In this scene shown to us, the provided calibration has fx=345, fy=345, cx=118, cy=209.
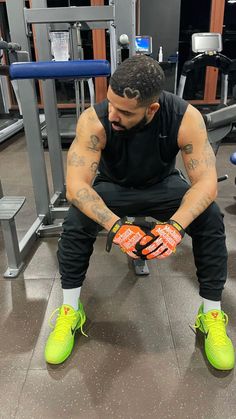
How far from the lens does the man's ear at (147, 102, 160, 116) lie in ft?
4.13

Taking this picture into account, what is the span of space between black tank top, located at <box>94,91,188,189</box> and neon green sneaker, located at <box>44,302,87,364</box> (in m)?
0.62

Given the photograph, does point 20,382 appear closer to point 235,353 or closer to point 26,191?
point 235,353

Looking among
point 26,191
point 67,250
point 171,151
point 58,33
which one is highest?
point 58,33

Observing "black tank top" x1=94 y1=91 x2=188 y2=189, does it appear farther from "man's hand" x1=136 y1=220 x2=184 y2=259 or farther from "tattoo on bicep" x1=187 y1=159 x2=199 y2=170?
"man's hand" x1=136 y1=220 x2=184 y2=259

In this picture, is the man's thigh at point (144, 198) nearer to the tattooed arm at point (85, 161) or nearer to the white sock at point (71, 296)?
the tattooed arm at point (85, 161)

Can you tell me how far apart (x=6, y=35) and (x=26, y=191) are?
378 centimetres

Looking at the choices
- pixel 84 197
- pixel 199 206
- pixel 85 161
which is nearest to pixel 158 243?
pixel 199 206

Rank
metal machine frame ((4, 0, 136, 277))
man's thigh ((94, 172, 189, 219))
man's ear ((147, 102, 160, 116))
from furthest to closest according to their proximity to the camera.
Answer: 1. metal machine frame ((4, 0, 136, 277))
2. man's thigh ((94, 172, 189, 219))
3. man's ear ((147, 102, 160, 116))

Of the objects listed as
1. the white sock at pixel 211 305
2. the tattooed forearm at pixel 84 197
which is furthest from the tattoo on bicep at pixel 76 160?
the white sock at pixel 211 305

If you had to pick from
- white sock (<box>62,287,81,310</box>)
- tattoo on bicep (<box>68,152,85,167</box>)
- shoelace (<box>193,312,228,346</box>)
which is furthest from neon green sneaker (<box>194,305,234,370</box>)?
tattoo on bicep (<box>68,152,85,167</box>)

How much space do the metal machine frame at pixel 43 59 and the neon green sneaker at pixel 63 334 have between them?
57 cm

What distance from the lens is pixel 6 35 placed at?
567 centimetres

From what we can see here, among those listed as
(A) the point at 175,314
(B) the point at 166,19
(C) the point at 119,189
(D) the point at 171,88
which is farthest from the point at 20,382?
(B) the point at 166,19

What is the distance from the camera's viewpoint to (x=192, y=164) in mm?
1396
